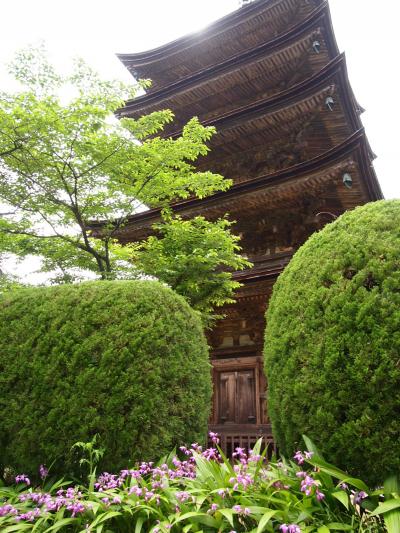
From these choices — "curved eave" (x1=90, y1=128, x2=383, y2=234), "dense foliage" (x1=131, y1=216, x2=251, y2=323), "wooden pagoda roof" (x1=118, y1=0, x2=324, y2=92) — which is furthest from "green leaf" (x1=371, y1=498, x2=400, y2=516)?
"wooden pagoda roof" (x1=118, y1=0, x2=324, y2=92)

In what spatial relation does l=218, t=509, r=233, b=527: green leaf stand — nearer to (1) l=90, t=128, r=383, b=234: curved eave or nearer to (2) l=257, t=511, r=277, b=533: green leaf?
(2) l=257, t=511, r=277, b=533: green leaf

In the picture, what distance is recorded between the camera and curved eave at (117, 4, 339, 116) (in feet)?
40.2

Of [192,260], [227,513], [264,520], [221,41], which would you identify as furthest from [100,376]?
[221,41]

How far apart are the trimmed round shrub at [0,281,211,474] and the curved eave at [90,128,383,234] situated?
4005mm

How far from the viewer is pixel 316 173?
31.8ft

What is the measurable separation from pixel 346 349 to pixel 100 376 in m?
2.37

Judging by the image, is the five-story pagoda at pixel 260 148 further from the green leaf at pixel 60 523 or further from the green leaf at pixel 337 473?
the green leaf at pixel 60 523

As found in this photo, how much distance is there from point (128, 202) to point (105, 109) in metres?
1.72

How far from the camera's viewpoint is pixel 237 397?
1000 cm

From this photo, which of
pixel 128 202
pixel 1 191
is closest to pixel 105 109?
pixel 128 202

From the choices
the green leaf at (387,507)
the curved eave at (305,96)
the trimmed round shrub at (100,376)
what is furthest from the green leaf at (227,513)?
the curved eave at (305,96)

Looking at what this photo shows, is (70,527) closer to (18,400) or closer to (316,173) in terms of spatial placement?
(18,400)

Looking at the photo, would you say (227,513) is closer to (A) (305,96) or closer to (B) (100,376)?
(B) (100,376)

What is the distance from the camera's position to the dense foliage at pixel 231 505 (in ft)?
8.19
